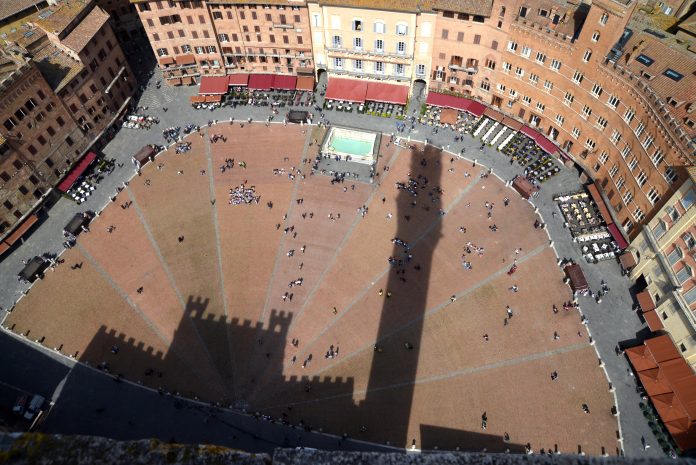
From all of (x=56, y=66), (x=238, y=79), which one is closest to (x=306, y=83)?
(x=238, y=79)

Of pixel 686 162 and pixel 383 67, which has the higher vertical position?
pixel 383 67

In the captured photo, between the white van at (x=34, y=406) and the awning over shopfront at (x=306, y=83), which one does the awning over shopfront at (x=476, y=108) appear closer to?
the awning over shopfront at (x=306, y=83)

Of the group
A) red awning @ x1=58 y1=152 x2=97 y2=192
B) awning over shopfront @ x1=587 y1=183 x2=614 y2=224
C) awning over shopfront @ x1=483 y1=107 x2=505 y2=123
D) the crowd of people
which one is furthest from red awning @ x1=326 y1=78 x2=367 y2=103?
red awning @ x1=58 y1=152 x2=97 y2=192

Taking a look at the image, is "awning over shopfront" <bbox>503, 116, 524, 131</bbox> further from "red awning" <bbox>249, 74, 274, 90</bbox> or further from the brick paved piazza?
"red awning" <bbox>249, 74, 274, 90</bbox>

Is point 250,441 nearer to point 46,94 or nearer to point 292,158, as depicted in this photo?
point 292,158

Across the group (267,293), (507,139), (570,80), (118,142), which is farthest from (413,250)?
(118,142)
